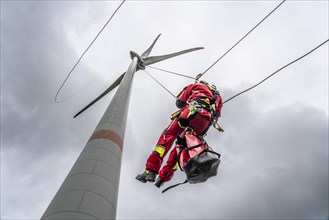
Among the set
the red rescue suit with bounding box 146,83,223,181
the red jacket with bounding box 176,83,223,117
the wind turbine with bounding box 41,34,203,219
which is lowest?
the wind turbine with bounding box 41,34,203,219

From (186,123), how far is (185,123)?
0.10 ft

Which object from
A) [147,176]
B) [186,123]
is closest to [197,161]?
[186,123]

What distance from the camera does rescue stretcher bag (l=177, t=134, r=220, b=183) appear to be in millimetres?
5711

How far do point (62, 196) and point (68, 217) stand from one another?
0.74 meters

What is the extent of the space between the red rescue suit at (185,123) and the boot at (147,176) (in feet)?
0.32

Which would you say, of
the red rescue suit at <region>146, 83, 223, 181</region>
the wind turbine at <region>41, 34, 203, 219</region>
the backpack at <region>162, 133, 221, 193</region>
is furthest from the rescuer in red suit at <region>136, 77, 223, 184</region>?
the wind turbine at <region>41, 34, 203, 219</region>

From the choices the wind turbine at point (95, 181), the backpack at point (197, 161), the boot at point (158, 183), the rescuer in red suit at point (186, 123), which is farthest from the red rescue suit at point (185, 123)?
the wind turbine at point (95, 181)

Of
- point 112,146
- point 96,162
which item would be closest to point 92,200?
point 96,162

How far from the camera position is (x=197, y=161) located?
567 cm

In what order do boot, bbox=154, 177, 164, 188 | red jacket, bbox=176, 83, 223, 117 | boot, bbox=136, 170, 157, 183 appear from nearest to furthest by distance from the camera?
boot, bbox=136, 170, 157, 183
boot, bbox=154, 177, 164, 188
red jacket, bbox=176, 83, 223, 117

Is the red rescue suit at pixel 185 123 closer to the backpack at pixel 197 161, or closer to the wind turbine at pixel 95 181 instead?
the backpack at pixel 197 161

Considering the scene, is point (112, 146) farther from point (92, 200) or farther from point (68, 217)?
point (68, 217)

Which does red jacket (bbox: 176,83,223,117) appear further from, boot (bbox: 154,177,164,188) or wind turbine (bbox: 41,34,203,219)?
boot (bbox: 154,177,164,188)

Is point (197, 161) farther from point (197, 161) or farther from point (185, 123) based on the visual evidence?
point (185, 123)
